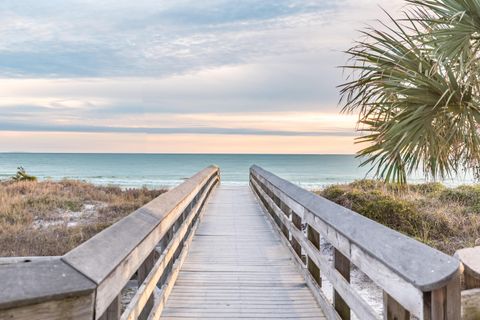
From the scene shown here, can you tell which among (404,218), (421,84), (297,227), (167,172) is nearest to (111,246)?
(297,227)

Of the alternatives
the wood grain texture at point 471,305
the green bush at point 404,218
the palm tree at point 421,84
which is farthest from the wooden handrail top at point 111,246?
the green bush at point 404,218

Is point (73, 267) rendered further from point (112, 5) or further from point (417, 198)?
point (417, 198)

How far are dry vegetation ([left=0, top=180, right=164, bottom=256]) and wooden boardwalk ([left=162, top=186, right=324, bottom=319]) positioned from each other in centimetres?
392

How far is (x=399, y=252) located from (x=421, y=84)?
14.3 ft

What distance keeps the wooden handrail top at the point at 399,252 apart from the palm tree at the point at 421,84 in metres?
3.28

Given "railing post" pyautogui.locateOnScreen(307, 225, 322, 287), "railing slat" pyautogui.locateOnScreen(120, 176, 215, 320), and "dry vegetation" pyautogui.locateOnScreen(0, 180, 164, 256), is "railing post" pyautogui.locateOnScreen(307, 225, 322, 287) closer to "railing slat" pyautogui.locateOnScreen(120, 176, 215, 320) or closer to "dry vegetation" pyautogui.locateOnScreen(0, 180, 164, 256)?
"railing slat" pyautogui.locateOnScreen(120, 176, 215, 320)

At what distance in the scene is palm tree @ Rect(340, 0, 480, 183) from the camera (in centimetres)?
539

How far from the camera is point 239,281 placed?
457cm

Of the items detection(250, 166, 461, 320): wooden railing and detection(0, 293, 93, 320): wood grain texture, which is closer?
detection(0, 293, 93, 320): wood grain texture

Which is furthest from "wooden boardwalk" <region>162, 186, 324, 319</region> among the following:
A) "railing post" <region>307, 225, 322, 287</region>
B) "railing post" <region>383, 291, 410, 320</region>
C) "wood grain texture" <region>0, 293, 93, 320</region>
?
"wood grain texture" <region>0, 293, 93, 320</region>

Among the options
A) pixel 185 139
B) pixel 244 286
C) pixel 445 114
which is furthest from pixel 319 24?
pixel 185 139

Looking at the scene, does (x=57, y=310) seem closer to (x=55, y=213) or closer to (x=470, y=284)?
(x=470, y=284)

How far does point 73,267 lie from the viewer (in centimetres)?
148

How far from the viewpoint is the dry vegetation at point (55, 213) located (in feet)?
30.5
